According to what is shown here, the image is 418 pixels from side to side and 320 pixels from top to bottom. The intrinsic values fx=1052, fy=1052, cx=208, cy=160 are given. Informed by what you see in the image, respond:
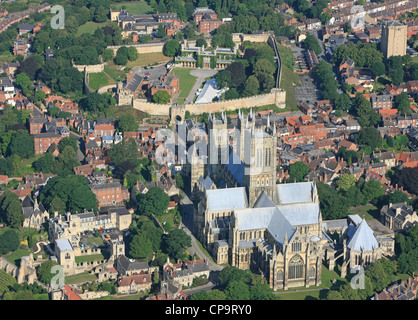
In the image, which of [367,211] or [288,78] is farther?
[288,78]

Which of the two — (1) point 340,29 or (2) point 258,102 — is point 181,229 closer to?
(2) point 258,102

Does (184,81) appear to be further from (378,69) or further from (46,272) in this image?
(46,272)

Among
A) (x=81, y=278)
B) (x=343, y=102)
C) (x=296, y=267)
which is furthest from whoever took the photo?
(x=343, y=102)

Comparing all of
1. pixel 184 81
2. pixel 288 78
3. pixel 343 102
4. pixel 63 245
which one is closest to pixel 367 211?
pixel 343 102

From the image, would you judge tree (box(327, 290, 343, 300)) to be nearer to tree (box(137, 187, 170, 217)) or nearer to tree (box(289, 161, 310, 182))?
tree (box(137, 187, 170, 217))

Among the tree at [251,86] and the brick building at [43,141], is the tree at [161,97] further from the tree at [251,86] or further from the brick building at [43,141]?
the brick building at [43,141]

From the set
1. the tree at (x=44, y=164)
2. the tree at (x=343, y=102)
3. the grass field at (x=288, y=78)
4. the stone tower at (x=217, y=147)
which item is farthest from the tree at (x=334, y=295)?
the grass field at (x=288, y=78)
